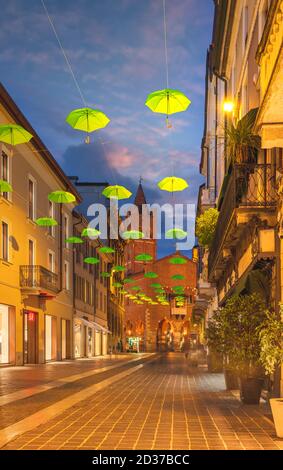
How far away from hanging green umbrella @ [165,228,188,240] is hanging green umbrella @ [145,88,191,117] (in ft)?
54.4

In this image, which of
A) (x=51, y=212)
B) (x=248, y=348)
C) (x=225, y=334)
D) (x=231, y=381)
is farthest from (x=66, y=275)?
(x=248, y=348)

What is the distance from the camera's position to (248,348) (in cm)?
1213

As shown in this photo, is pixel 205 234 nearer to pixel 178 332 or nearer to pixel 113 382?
pixel 113 382

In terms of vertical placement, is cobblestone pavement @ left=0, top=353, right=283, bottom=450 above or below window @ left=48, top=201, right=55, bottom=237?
below

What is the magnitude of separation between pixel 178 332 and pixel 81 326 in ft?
164

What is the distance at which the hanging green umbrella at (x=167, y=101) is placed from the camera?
48.7 ft

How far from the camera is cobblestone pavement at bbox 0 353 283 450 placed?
25.9ft

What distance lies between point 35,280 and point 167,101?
18.5 meters

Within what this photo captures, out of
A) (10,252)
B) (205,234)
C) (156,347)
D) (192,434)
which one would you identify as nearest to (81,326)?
(10,252)

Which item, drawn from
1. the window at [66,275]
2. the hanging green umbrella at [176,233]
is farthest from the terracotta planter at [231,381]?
the window at [66,275]

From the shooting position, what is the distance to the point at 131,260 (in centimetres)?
10962

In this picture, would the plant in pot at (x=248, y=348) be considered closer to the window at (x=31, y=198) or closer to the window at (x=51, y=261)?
the window at (x=31, y=198)

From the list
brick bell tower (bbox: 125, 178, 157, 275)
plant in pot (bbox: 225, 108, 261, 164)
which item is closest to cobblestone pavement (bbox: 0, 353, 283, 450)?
plant in pot (bbox: 225, 108, 261, 164)

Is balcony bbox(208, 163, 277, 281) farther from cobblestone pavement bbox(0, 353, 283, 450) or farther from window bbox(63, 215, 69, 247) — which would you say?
window bbox(63, 215, 69, 247)
